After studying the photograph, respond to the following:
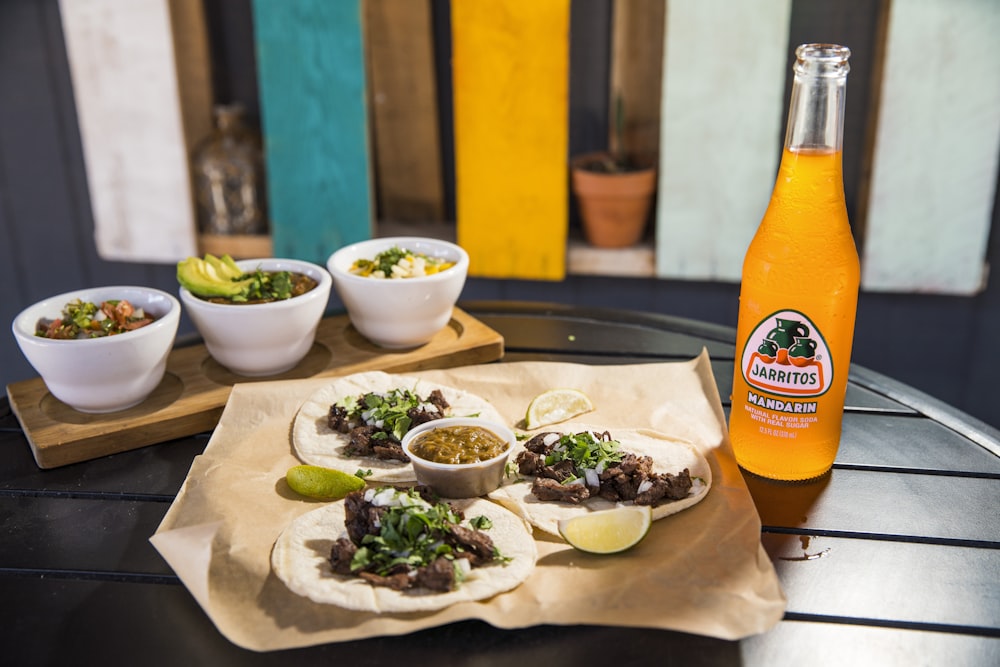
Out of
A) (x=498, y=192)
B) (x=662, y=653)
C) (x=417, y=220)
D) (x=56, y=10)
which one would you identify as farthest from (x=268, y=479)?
(x=56, y=10)

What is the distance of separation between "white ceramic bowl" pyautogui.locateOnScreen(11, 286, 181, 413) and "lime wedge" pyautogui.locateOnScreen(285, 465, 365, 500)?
403 millimetres

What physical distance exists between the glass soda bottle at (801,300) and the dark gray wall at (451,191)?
1792 mm

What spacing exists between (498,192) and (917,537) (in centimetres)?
193

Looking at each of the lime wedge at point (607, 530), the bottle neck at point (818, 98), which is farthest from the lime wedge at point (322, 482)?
the bottle neck at point (818, 98)

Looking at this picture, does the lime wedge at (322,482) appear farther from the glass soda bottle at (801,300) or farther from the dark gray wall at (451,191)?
the dark gray wall at (451,191)

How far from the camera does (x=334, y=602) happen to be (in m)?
1.13

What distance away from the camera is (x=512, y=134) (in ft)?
9.57

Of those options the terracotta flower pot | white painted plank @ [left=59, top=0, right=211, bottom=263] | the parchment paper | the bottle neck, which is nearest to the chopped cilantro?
the parchment paper

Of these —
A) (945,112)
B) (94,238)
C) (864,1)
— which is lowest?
(94,238)

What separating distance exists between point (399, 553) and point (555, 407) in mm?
527

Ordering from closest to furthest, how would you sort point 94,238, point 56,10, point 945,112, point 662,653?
point 662,653 → point 945,112 → point 56,10 → point 94,238

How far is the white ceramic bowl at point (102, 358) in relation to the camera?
154 cm

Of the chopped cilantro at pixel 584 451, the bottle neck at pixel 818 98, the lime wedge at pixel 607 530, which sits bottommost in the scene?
the lime wedge at pixel 607 530

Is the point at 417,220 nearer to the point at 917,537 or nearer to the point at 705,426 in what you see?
the point at 705,426
